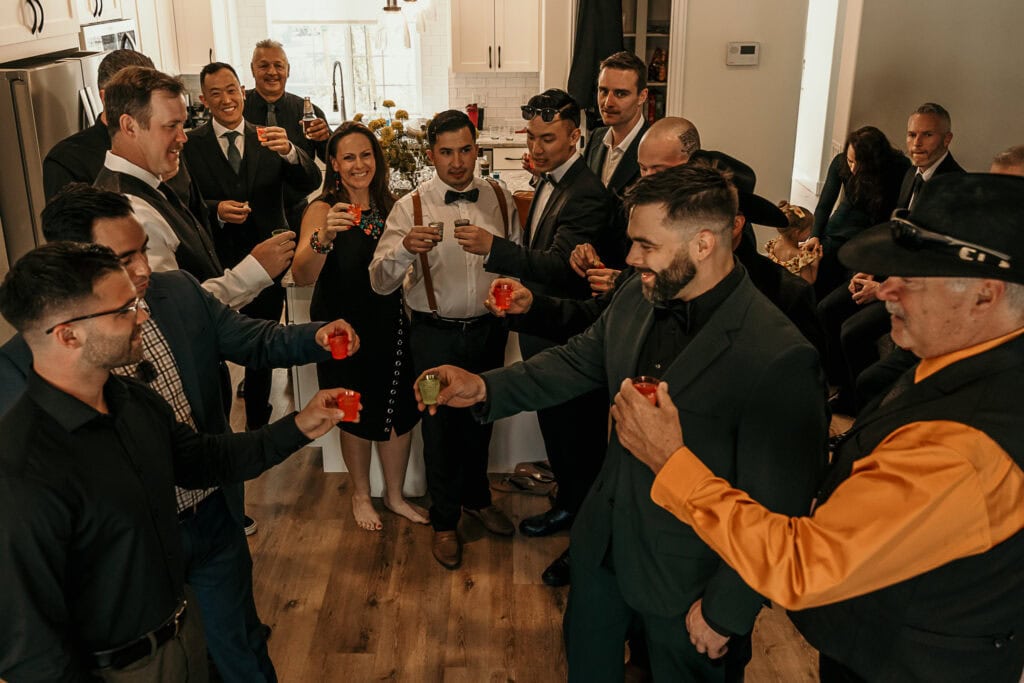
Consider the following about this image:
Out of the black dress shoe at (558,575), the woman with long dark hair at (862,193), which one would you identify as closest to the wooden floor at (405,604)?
the black dress shoe at (558,575)

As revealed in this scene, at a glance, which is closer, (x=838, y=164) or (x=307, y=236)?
(x=307, y=236)

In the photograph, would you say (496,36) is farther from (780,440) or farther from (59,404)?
(59,404)

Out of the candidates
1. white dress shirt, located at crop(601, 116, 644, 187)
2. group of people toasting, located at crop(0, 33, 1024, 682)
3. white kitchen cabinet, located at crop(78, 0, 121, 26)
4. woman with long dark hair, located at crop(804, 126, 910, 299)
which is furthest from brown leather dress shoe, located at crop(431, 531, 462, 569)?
white kitchen cabinet, located at crop(78, 0, 121, 26)

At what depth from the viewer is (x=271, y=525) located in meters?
3.77

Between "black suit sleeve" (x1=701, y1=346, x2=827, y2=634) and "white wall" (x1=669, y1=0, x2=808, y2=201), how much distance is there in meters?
5.04

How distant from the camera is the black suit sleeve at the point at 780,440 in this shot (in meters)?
1.88

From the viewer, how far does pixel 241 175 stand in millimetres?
4203

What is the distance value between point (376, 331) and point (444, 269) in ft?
1.24

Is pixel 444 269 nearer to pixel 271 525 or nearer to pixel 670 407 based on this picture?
pixel 271 525

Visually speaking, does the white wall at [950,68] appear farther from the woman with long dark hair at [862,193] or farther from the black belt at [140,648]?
the black belt at [140,648]

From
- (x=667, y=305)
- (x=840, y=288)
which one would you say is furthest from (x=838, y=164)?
(x=667, y=305)

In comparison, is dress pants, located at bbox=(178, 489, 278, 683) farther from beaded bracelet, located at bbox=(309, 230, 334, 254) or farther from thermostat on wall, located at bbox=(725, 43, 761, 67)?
thermostat on wall, located at bbox=(725, 43, 761, 67)

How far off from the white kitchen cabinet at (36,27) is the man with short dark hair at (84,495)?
3.26 meters

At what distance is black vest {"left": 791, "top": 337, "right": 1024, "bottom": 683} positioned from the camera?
1512 mm
